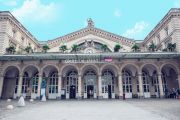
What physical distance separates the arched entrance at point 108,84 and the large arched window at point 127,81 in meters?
1.82

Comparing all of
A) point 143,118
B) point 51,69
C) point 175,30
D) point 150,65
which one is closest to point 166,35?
point 175,30

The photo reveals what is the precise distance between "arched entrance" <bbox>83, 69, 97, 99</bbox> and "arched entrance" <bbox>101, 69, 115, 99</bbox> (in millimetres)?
1516

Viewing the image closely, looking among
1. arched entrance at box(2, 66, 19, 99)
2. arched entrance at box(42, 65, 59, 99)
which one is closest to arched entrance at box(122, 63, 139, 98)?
arched entrance at box(42, 65, 59, 99)

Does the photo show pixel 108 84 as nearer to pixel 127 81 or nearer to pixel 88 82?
pixel 127 81

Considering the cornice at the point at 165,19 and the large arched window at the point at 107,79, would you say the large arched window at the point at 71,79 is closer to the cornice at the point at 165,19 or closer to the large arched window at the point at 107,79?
the large arched window at the point at 107,79

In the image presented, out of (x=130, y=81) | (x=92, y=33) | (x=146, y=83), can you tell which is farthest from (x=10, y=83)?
(x=146, y=83)

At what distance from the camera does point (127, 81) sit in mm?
30203

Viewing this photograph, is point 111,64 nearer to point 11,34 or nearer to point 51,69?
point 51,69

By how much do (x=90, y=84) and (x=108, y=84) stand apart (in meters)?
3.01

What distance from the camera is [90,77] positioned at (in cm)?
3047

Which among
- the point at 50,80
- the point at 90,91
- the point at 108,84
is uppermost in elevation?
the point at 50,80

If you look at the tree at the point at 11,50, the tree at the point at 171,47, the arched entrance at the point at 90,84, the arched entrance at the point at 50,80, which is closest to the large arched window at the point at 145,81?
the tree at the point at 171,47

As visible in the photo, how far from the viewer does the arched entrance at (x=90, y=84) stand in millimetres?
29938

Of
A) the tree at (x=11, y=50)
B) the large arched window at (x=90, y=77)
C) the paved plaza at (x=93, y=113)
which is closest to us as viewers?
the paved plaza at (x=93, y=113)
